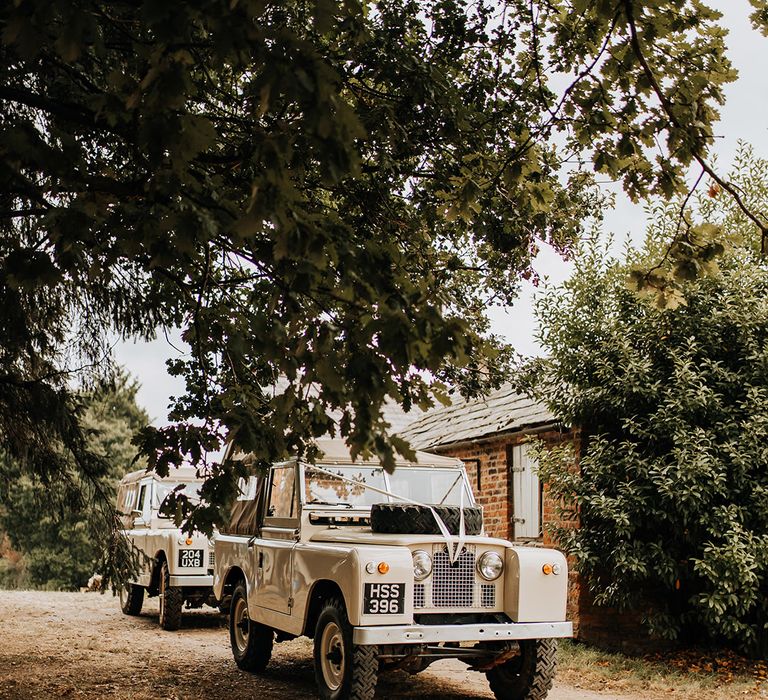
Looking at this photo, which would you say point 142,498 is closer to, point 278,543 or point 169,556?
point 169,556

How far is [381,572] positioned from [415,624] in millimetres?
569

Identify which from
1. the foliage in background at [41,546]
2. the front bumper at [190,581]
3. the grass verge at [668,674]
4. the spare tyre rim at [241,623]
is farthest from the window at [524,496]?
the foliage in background at [41,546]

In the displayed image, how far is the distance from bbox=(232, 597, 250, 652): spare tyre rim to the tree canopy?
2.19 meters

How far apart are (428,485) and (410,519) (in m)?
1.05

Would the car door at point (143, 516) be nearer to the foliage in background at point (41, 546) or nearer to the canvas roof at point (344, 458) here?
the canvas roof at point (344, 458)

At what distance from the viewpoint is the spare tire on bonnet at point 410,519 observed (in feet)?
27.1

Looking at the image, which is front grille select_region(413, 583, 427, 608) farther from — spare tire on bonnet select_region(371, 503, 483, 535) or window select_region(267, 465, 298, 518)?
window select_region(267, 465, 298, 518)

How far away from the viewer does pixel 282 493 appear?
9.52 metres

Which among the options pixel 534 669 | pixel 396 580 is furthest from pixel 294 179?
pixel 534 669

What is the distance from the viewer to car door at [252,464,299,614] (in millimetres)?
8781

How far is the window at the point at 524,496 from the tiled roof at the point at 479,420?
47cm

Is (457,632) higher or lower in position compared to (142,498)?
lower

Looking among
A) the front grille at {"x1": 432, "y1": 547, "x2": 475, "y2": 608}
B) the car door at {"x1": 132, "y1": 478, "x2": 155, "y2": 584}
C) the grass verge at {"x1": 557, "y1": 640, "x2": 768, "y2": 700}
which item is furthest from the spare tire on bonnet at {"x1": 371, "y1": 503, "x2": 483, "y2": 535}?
the car door at {"x1": 132, "y1": 478, "x2": 155, "y2": 584}

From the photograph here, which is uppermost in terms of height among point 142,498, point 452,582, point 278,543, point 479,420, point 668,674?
point 479,420
